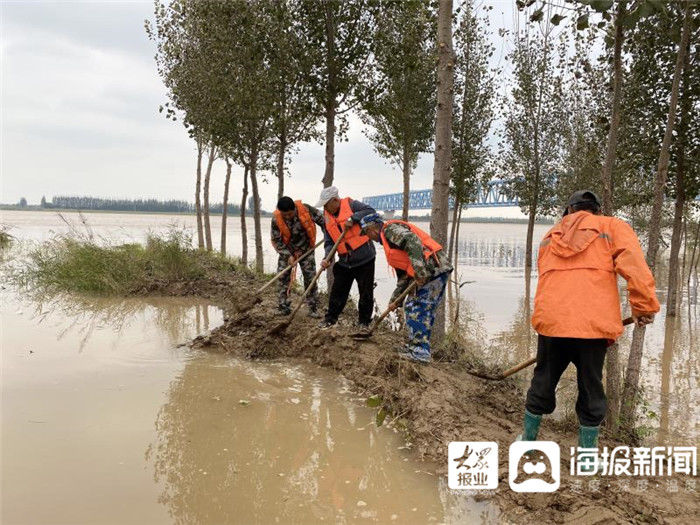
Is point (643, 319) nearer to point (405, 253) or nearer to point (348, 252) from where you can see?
point (405, 253)

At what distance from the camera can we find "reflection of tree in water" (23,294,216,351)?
721 cm

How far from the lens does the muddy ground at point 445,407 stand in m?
2.88

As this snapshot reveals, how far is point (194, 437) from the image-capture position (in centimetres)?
385

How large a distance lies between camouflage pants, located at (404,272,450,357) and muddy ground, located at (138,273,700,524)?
309mm

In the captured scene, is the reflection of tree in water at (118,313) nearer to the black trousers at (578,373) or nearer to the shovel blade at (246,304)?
the shovel blade at (246,304)

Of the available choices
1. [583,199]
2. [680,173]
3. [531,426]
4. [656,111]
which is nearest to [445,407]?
[531,426]

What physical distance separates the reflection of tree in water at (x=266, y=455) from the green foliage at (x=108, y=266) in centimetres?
605

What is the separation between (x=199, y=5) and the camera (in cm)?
1038

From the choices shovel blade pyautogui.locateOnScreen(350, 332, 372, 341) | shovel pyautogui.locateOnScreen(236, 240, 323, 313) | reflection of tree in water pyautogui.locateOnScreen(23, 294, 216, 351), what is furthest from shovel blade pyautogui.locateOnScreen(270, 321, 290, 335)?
reflection of tree in water pyautogui.locateOnScreen(23, 294, 216, 351)

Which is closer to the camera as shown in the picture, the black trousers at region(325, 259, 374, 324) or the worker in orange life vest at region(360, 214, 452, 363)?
the worker in orange life vest at region(360, 214, 452, 363)

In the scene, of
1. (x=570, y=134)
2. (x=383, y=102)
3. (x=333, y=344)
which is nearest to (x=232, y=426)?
(x=333, y=344)

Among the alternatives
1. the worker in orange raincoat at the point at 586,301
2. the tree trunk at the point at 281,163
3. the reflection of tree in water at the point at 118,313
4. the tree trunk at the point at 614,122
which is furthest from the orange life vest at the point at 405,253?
the tree trunk at the point at 281,163

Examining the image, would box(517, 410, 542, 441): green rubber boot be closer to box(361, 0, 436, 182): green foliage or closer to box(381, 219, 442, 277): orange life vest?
box(381, 219, 442, 277): orange life vest

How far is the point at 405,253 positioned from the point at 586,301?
7.13ft
